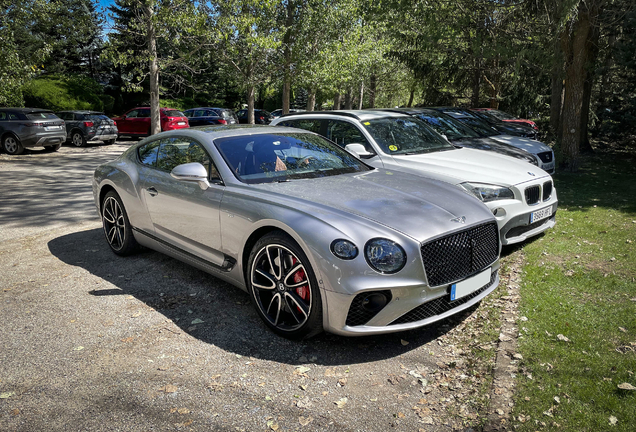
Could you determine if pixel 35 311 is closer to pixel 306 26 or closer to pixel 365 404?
pixel 365 404

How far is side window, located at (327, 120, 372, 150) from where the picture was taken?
732cm

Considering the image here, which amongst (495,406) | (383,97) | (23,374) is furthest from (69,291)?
(383,97)

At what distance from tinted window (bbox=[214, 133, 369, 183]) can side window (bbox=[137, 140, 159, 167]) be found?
1.09 m

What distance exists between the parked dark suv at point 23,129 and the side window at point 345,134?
14.5 meters

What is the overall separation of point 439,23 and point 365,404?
43.7ft

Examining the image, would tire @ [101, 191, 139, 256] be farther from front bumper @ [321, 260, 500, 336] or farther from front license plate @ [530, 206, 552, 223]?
front license plate @ [530, 206, 552, 223]

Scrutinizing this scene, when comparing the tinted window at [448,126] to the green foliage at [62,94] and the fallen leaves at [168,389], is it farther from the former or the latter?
the green foliage at [62,94]

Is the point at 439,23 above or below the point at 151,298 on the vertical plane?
above

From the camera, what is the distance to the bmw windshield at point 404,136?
7270mm

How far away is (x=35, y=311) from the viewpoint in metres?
4.64

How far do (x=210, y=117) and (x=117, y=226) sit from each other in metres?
21.1

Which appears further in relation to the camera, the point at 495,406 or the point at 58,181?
the point at 58,181

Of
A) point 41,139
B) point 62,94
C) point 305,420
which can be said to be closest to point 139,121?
point 41,139

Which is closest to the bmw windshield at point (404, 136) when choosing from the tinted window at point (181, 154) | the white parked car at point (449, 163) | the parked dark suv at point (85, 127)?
the white parked car at point (449, 163)
